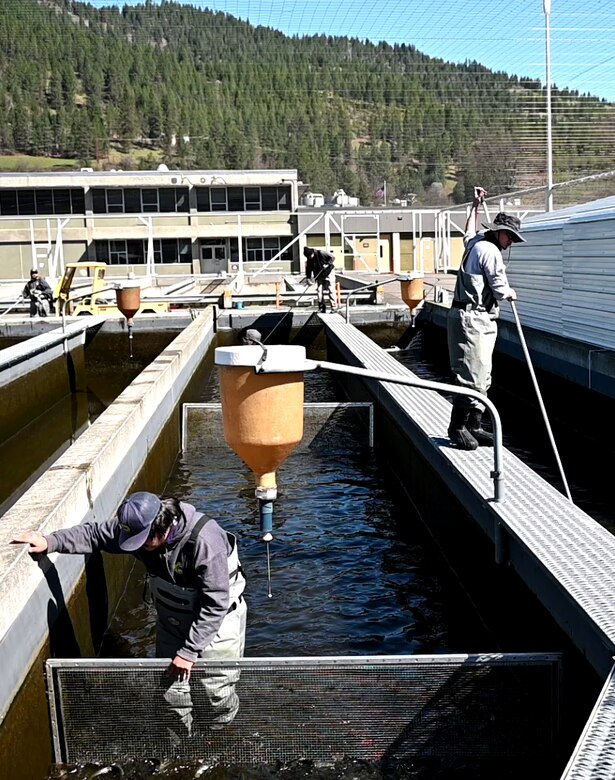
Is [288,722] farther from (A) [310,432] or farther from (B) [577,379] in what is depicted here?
(B) [577,379]

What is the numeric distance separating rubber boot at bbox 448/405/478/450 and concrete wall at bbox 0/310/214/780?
2817mm

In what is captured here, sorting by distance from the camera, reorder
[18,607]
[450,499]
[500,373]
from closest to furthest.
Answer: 1. [18,607]
2. [450,499]
3. [500,373]

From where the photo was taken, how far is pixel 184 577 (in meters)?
5.03

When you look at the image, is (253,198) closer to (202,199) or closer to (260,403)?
(202,199)

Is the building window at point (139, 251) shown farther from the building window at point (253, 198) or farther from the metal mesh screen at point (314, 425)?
the metal mesh screen at point (314, 425)

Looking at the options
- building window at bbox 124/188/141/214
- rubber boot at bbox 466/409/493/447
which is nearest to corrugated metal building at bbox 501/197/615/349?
rubber boot at bbox 466/409/493/447

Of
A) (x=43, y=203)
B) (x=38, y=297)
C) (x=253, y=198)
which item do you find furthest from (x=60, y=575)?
(x=43, y=203)

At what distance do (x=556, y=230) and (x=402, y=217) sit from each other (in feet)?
163

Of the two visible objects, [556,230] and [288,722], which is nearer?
[288,722]

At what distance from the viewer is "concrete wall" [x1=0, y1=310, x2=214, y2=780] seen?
4.68 metres

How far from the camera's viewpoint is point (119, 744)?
202 inches

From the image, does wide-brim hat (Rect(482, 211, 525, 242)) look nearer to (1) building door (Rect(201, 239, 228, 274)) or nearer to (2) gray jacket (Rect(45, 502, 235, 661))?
(2) gray jacket (Rect(45, 502, 235, 661))

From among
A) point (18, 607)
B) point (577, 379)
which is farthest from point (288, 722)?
point (577, 379)

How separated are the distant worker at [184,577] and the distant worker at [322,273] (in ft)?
57.5
